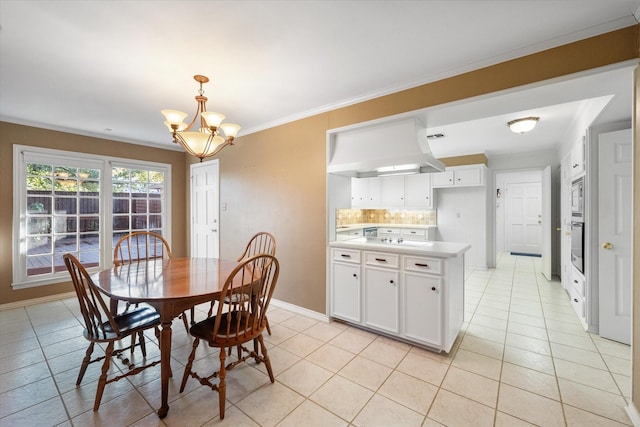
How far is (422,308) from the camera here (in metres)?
2.42

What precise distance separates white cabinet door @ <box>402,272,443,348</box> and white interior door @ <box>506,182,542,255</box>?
22.9ft

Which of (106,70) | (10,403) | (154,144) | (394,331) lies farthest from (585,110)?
(154,144)

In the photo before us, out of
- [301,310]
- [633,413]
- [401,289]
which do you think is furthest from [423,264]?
[301,310]

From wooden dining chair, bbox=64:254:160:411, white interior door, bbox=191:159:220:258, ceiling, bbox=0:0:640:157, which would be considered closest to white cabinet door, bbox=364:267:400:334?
ceiling, bbox=0:0:640:157

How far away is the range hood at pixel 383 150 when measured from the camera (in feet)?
8.58

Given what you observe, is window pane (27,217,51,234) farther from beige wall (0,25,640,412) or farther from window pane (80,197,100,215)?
window pane (80,197,100,215)

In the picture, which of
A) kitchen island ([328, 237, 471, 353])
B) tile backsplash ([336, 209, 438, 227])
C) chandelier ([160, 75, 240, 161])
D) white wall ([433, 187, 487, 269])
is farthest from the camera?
tile backsplash ([336, 209, 438, 227])

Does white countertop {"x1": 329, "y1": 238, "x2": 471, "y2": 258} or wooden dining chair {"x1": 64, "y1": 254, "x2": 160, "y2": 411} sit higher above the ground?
white countertop {"x1": 329, "y1": 238, "x2": 471, "y2": 258}

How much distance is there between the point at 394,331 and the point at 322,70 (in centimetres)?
249

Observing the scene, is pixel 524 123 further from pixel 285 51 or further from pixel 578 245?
pixel 285 51

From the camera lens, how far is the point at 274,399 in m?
1.82

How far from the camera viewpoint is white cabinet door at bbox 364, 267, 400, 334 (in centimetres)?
258

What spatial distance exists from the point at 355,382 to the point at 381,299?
854 millimetres

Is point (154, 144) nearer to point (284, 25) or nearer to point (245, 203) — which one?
point (245, 203)
